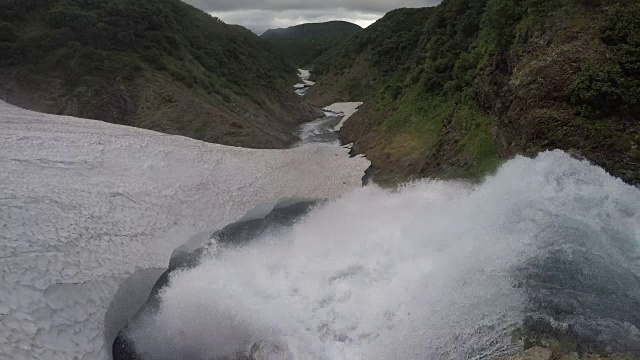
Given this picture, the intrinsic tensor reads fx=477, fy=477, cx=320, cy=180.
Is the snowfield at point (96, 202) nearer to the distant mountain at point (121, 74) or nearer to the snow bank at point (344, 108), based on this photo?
the distant mountain at point (121, 74)

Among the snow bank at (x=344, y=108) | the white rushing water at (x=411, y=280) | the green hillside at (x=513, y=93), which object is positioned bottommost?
the white rushing water at (x=411, y=280)

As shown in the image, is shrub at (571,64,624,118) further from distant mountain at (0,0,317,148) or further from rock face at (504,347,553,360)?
distant mountain at (0,0,317,148)

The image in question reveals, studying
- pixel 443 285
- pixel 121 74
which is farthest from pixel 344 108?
pixel 443 285

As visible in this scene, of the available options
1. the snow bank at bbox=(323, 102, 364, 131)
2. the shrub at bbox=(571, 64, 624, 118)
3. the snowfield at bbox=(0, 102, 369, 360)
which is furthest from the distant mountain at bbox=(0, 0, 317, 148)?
the shrub at bbox=(571, 64, 624, 118)

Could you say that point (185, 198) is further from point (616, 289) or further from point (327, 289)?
point (616, 289)

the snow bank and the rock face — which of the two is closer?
the rock face

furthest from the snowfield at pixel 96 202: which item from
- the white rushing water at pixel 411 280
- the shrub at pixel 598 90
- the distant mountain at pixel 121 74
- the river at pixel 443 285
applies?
the shrub at pixel 598 90
